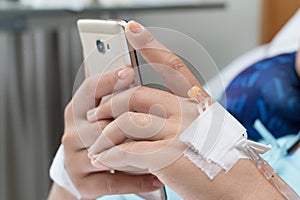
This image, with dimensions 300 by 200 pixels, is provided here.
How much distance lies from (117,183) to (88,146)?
61 millimetres

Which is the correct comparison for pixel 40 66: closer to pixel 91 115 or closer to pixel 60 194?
pixel 60 194

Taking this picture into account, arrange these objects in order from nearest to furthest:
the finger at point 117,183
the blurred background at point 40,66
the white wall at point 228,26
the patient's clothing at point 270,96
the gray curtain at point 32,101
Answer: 1. the finger at point 117,183
2. the patient's clothing at point 270,96
3. the blurred background at point 40,66
4. the gray curtain at point 32,101
5. the white wall at point 228,26

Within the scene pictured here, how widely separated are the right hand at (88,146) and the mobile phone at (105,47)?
13 millimetres

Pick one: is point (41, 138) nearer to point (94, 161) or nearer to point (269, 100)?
point (269, 100)

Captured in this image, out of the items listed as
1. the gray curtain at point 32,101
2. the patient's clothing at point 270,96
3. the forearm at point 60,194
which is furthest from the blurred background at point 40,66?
the forearm at point 60,194

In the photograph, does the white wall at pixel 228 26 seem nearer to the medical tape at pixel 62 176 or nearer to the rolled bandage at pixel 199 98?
the medical tape at pixel 62 176

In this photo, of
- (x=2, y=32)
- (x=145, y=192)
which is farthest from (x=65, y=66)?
(x=145, y=192)

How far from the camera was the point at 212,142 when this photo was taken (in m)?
0.48

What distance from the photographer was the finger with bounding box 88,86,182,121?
0.50 meters

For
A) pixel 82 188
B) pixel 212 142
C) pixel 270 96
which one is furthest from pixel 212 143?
pixel 270 96

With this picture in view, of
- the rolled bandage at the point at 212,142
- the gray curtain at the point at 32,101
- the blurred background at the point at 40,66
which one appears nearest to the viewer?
the rolled bandage at the point at 212,142

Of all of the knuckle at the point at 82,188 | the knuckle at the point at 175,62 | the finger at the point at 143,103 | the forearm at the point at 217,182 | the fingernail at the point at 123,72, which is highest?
the knuckle at the point at 175,62

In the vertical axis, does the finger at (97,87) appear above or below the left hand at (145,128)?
above

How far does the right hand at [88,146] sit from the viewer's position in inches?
Result: 21.7
